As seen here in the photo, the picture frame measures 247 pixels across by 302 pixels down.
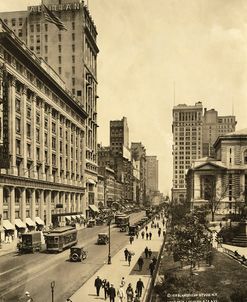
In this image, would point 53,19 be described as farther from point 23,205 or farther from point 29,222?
point 29,222

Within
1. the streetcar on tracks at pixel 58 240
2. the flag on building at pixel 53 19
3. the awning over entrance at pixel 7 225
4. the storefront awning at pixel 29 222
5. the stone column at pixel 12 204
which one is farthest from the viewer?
the storefront awning at pixel 29 222

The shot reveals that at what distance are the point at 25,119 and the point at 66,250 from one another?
27.3 meters

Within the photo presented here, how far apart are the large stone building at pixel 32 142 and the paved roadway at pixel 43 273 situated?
14.6m

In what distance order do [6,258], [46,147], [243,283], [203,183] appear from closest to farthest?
[243,283] → [6,258] → [46,147] → [203,183]

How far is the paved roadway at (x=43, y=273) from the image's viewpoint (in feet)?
91.2

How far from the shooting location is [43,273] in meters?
34.5

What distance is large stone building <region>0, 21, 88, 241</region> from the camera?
197 feet

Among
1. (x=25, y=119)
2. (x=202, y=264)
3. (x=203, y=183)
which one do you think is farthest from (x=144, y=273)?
(x=203, y=183)

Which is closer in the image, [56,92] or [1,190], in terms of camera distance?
[1,190]

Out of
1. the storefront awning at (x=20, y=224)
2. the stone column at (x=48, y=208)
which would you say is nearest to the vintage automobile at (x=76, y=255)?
the storefront awning at (x=20, y=224)

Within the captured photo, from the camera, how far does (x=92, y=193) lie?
408 feet

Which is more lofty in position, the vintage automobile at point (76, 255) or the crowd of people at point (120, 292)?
the crowd of people at point (120, 292)

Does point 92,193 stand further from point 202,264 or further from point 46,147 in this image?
point 202,264

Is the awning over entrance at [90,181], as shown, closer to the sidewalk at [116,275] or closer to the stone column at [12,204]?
the stone column at [12,204]
